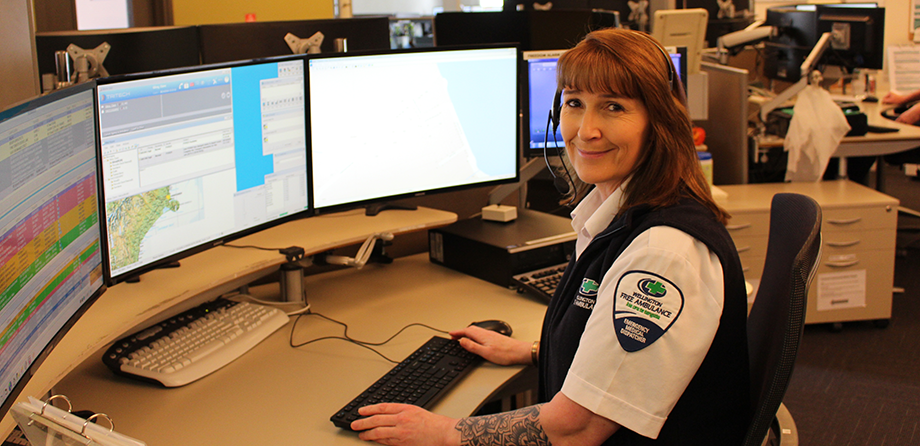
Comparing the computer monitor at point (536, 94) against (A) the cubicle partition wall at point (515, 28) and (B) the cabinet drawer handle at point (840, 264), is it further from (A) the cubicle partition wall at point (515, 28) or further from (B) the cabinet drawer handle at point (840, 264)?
(B) the cabinet drawer handle at point (840, 264)

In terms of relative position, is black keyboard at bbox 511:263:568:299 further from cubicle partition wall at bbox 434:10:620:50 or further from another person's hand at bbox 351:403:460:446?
cubicle partition wall at bbox 434:10:620:50

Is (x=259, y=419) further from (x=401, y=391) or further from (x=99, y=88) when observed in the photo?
(x=99, y=88)

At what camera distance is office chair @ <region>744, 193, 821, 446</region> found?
0.93 metres

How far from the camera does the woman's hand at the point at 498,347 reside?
1.37 m

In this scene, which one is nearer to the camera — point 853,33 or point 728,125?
point 728,125

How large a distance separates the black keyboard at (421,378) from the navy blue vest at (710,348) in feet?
0.84

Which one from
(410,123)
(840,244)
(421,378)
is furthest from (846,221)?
(421,378)

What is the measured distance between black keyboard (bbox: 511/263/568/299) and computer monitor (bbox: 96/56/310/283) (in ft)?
1.73

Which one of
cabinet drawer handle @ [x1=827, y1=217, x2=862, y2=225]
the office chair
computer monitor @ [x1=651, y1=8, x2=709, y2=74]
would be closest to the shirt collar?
the office chair

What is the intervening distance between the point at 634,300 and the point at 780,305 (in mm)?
270

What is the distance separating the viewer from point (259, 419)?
1.17 meters

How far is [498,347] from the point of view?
1.39 m

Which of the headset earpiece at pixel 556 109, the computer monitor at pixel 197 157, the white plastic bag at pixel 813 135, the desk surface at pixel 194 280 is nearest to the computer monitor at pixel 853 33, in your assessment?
the white plastic bag at pixel 813 135

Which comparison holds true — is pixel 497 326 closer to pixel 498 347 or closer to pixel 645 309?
pixel 498 347
